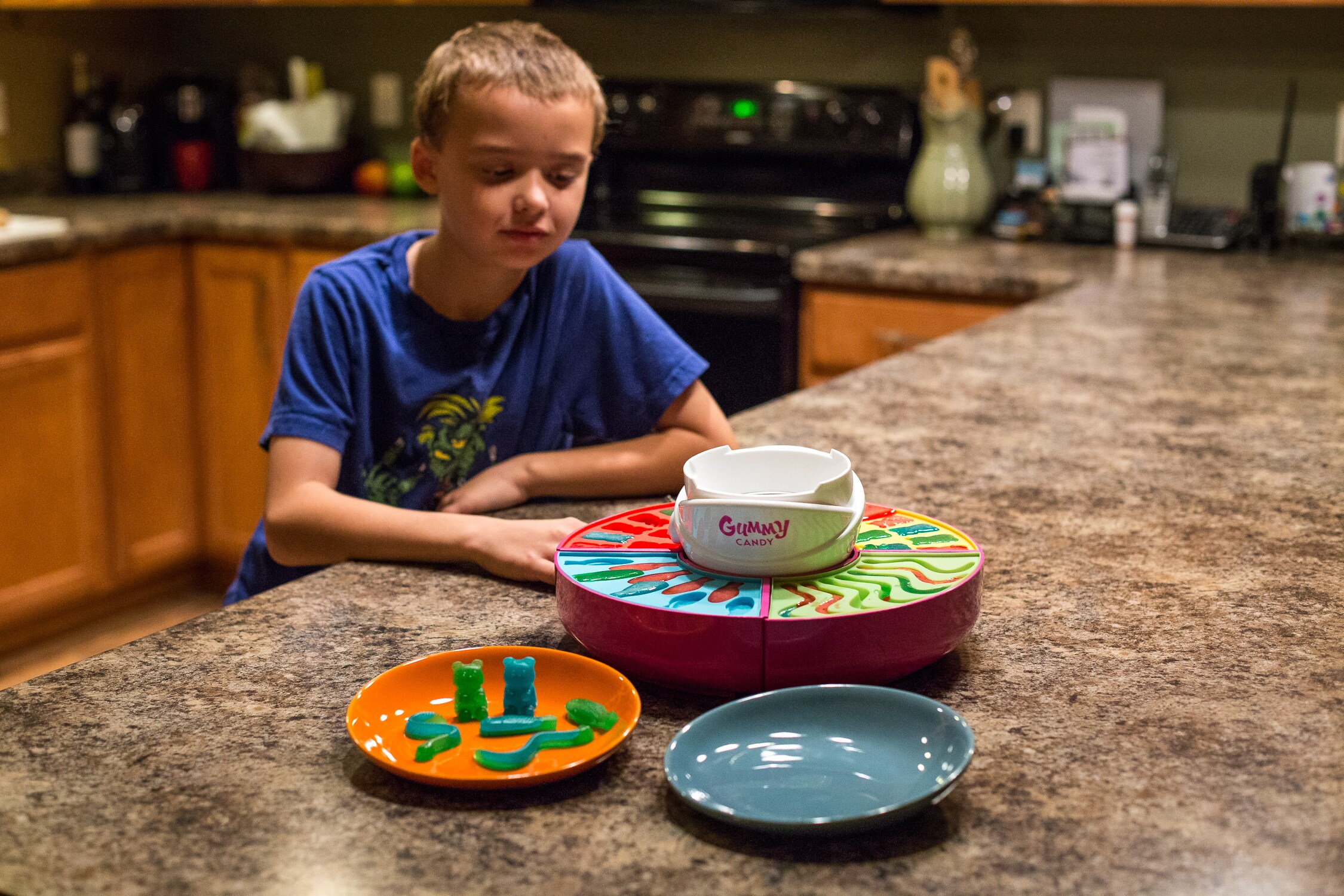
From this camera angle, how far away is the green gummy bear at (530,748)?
671mm

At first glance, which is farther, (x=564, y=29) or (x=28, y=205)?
(x=564, y=29)

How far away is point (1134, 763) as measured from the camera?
694mm

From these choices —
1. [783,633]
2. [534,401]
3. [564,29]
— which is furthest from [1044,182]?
[783,633]

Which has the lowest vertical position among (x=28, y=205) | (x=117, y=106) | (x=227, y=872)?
(x=227, y=872)

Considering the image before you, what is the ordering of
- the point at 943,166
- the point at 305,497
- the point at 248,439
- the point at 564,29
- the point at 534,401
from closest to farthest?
1. the point at 305,497
2. the point at 534,401
3. the point at 943,166
4. the point at 248,439
5. the point at 564,29

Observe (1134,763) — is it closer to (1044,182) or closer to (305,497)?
(305,497)

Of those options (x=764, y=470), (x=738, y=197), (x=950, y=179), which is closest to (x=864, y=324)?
(x=950, y=179)

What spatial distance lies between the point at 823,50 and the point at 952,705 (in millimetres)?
2732

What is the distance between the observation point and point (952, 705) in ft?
2.52

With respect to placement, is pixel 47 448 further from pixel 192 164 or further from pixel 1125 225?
pixel 1125 225

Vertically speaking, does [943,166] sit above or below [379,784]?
above

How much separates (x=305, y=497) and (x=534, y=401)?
1.17 ft

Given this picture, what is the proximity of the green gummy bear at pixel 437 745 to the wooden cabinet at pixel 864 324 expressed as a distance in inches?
78.1

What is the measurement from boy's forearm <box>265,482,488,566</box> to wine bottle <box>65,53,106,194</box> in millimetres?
2737
